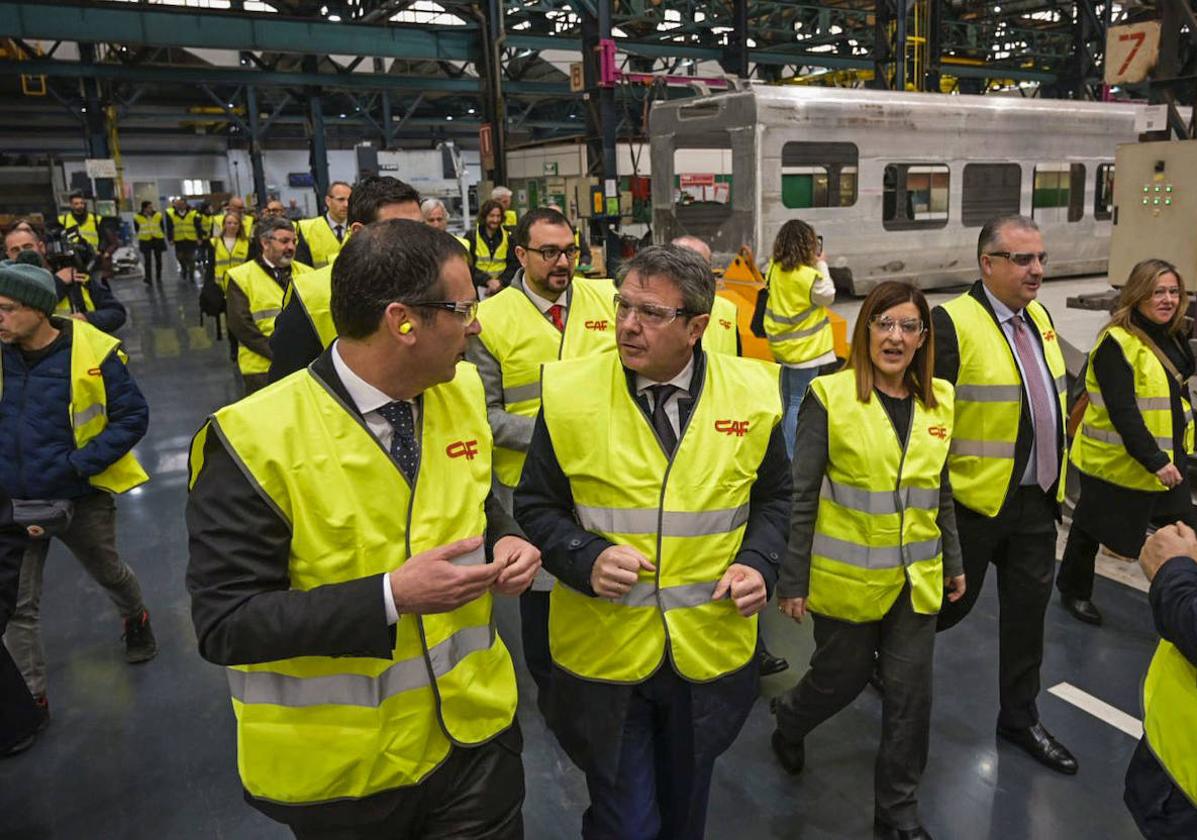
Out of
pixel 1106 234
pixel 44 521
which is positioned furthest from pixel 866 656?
pixel 1106 234

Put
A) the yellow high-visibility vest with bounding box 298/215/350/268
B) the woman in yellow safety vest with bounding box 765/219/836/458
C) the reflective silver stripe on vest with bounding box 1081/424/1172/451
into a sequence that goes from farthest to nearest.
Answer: the yellow high-visibility vest with bounding box 298/215/350/268 → the woman in yellow safety vest with bounding box 765/219/836/458 → the reflective silver stripe on vest with bounding box 1081/424/1172/451

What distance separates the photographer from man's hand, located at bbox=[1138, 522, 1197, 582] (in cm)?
193

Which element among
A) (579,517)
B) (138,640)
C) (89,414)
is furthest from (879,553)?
(138,640)

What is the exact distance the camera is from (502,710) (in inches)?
74.3

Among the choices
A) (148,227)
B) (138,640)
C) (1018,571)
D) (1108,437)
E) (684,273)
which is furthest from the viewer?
(148,227)

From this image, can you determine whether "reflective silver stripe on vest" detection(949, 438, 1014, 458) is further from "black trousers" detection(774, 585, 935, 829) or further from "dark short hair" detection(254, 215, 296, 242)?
"dark short hair" detection(254, 215, 296, 242)

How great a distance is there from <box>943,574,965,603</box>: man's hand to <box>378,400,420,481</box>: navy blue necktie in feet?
6.78

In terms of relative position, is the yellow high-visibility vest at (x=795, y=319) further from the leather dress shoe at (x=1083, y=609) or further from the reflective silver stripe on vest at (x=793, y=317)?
the leather dress shoe at (x=1083, y=609)

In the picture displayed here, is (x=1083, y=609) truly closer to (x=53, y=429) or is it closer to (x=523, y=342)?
(x=523, y=342)

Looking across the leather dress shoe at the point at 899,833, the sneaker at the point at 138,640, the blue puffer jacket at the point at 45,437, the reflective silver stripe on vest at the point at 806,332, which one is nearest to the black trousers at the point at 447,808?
the leather dress shoe at the point at 899,833

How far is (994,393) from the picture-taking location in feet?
10.2

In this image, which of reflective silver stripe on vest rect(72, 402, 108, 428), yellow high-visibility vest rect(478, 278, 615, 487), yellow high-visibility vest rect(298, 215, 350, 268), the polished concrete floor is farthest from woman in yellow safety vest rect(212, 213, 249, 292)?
yellow high-visibility vest rect(478, 278, 615, 487)

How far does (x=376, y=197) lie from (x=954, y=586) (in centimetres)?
279

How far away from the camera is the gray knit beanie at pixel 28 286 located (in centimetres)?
335
